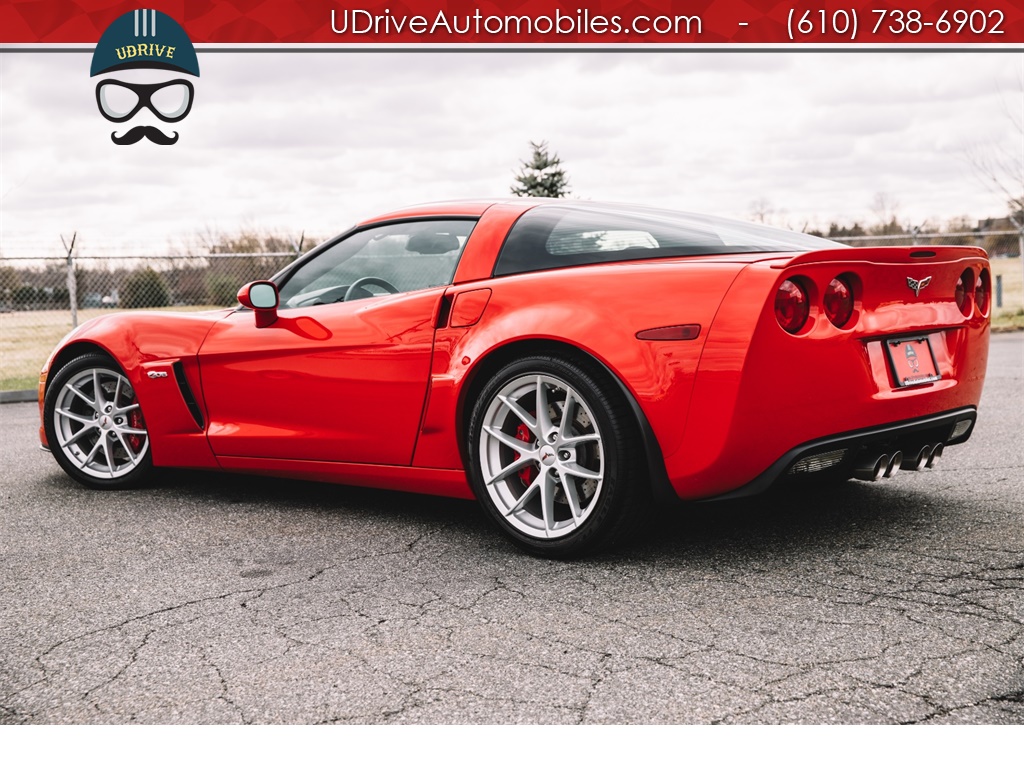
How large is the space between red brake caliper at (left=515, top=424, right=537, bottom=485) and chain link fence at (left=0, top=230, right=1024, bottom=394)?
10708mm

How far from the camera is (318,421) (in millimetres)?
4355

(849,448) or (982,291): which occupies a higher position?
(982,291)

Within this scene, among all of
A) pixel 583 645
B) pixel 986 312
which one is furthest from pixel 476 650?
pixel 986 312

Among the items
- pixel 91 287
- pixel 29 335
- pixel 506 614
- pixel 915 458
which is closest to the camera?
pixel 506 614

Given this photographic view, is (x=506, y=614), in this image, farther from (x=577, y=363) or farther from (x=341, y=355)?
(x=341, y=355)

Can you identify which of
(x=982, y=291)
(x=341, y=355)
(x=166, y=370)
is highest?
(x=982, y=291)

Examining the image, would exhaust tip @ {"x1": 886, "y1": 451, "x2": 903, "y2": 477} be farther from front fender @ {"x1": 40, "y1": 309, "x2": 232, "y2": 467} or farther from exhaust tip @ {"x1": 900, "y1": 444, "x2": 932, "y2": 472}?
Answer: front fender @ {"x1": 40, "y1": 309, "x2": 232, "y2": 467}

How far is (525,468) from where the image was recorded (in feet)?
12.7

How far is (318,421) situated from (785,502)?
198 cm

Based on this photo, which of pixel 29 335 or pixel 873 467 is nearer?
pixel 873 467

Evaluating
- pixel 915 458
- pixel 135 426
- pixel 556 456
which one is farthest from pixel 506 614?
pixel 135 426

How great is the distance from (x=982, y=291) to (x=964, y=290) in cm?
13

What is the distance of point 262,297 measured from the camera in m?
4.51
